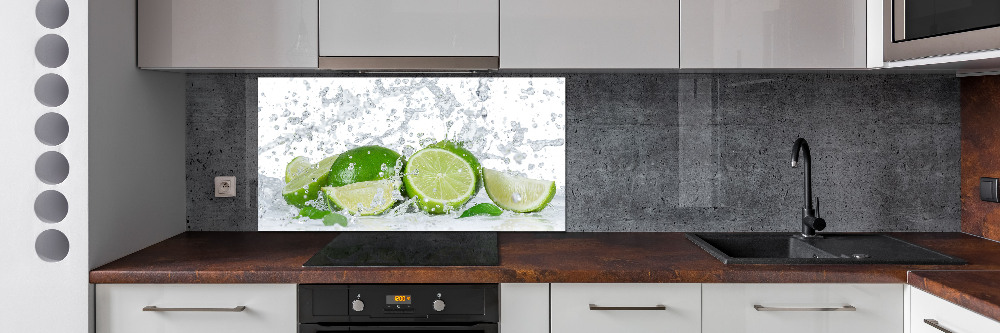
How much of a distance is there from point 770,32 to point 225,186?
178 cm

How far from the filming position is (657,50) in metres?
1.96

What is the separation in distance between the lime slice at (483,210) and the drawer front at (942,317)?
1227 millimetres

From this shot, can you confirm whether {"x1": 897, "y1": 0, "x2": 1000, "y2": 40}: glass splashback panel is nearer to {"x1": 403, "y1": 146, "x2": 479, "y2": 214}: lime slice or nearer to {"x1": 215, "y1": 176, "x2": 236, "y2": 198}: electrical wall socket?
{"x1": 403, "y1": 146, "x2": 479, "y2": 214}: lime slice

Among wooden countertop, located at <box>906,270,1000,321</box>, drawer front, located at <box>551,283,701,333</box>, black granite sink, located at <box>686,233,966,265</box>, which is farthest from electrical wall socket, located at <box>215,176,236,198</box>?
wooden countertop, located at <box>906,270,1000,321</box>

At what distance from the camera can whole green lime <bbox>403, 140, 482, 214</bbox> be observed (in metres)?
2.35

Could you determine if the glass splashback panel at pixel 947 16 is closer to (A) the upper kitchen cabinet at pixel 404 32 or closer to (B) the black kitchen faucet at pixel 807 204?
(B) the black kitchen faucet at pixel 807 204

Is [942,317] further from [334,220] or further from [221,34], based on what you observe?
[221,34]

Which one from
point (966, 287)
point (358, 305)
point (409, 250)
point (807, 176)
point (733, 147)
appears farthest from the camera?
point (733, 147)

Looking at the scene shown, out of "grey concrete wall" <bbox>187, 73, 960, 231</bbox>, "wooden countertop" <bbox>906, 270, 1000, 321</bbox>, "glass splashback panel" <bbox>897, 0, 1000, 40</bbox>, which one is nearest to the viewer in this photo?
"wooden countertop" <bbox>906, 270, 1000, 321</bbox>

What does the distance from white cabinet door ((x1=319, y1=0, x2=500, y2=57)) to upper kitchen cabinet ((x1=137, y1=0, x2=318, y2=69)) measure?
0.07 m

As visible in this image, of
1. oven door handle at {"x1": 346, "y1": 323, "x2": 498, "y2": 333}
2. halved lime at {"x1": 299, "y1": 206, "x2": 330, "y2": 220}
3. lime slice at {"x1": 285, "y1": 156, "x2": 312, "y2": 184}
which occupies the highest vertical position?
lime slice at {"x1": 285, "y1": 156, "x2": 312, "y2": 184}

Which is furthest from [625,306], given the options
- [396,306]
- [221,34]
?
[221,34]

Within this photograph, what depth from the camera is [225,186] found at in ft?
7.68
